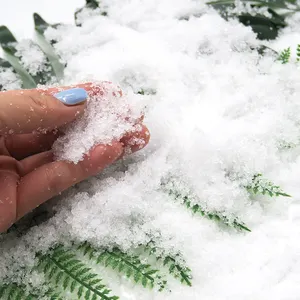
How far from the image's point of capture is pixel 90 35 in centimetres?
144

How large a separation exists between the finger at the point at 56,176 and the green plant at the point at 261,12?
79 cm

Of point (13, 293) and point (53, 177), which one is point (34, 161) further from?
point (13, 293)

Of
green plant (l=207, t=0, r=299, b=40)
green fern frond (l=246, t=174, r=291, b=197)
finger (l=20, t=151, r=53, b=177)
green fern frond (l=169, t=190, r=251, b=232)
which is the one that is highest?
green plant (l=207, t=0, r=299, b=40)

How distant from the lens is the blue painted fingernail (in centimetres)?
86

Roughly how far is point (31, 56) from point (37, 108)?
0.66m

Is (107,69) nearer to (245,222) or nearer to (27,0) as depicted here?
(245,222)

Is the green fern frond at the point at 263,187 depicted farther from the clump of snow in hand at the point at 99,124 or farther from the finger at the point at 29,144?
the finger at the point at 29,144

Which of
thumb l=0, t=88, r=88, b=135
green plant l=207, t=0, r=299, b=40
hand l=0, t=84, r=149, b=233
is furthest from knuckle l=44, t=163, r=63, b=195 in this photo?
green plant l=207, t=0, r=299, b=40

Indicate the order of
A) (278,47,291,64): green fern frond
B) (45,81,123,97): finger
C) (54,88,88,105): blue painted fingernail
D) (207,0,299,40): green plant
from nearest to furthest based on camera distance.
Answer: (54,88,88,105): blue painted fingernail
(45,81,123,97): finger
(278,47,291,64): green fern frond
(207,0,299,40): green plant

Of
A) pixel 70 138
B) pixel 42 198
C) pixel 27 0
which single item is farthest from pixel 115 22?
pixel 42 198

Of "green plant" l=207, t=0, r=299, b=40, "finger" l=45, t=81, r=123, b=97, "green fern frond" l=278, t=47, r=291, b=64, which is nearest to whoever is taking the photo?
"finger" l=45, t=81, r=123, b=97

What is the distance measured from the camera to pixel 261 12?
148 cm

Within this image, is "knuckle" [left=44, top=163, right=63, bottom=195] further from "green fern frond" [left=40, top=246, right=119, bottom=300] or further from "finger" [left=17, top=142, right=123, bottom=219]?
"green fern frond" [left=40, top=246, right=119, bottom=300]

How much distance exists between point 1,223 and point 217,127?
0.59 metres
